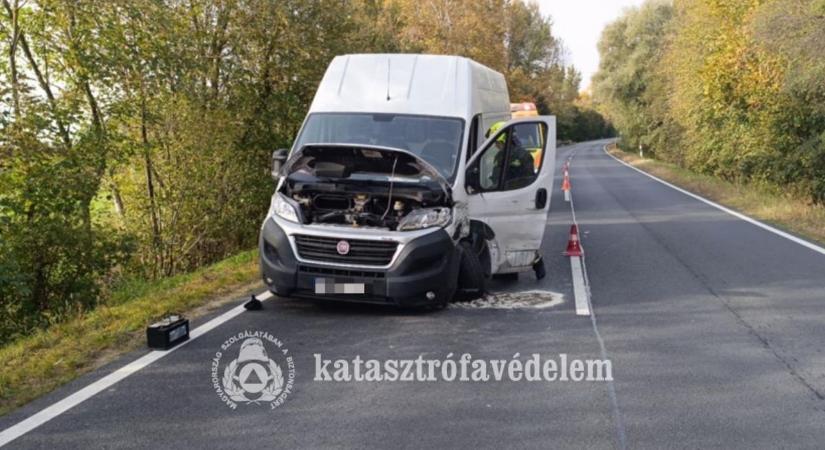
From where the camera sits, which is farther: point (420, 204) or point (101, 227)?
point (101, 227)

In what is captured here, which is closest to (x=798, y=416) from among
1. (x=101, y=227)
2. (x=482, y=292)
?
(x=482, y=292)

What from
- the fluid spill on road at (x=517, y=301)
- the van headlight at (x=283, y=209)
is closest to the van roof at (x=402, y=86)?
the van headlight at (x=283, y=209)

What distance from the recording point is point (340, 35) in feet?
59.1

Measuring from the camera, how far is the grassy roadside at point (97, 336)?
528 cm

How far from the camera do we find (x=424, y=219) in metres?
7.04

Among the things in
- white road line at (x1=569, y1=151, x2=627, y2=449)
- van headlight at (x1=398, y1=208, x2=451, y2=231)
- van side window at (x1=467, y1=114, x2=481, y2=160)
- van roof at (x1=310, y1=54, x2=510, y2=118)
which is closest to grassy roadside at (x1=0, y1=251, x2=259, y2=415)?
van headlight at (x1=398, y1=208, x2=451, y2=231)

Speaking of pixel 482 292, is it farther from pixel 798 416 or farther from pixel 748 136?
pixel 748 136

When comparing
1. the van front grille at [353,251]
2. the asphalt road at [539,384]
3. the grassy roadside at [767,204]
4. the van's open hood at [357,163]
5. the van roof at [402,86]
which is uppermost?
the van roof at [402,86]

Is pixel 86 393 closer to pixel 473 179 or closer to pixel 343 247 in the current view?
pixel 343 247

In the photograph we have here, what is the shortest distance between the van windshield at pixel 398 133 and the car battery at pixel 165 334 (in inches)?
107

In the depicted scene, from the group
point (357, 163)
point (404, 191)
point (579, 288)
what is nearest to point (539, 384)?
point (404, 191)

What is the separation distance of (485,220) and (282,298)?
→ 2.44 m

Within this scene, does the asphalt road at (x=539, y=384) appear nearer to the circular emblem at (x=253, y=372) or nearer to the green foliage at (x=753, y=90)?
the circular emblem at (x=253, y=372)

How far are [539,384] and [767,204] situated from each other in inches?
606
